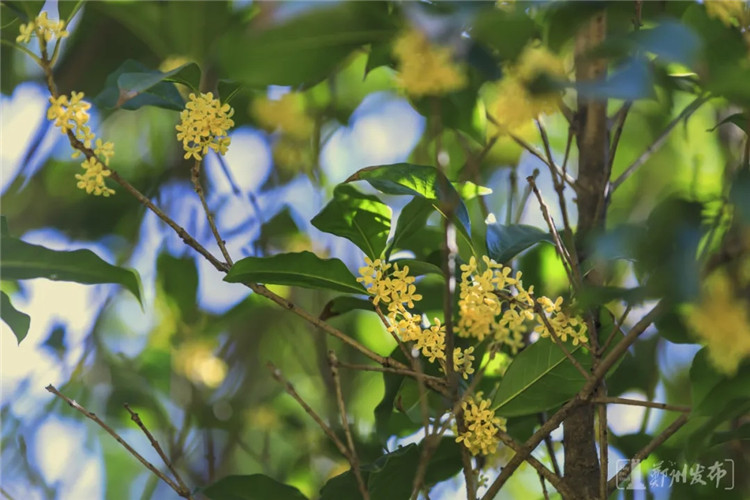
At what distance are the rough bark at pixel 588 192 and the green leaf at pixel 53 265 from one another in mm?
417

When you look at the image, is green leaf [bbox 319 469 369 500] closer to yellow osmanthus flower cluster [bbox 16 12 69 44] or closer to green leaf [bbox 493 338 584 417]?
green leaf [bbox 493 338 584 417]

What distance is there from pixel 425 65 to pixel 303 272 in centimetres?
25

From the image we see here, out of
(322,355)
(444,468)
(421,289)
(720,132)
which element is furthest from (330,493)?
(720,132)

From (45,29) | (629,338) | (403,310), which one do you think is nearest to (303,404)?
(403,310)

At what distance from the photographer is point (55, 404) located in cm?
120

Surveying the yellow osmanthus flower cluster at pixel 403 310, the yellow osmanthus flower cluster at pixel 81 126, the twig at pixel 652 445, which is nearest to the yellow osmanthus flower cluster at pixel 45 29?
the yellow osmanthus flower cluster at pixel 81 126

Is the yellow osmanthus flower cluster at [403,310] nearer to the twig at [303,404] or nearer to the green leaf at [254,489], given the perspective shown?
the twig at [303,404]

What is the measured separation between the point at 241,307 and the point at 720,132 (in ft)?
2.25

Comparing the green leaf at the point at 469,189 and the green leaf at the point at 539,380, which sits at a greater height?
the green leaf at the point at 469,189

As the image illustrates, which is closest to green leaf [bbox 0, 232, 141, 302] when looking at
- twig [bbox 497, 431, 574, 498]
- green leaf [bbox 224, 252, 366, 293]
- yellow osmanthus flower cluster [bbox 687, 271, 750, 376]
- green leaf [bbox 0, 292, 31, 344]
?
green leaf [bbox 0, 292, 31, 344]

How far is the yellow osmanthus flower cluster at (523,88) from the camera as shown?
42cm

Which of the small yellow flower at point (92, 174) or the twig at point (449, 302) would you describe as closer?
the twig at point (449, 302)

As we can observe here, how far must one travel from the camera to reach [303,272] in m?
0.63

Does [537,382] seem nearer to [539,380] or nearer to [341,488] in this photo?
[539,380]
